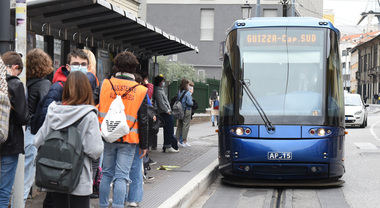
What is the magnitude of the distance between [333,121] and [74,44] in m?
4.70

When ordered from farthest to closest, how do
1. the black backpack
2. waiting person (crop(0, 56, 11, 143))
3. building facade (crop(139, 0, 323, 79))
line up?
building facade (crop(139, 0, 323, 79))
waiting person (crop(0, 56, 11, 143))
the black backpack

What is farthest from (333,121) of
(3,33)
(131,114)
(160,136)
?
(160,136)

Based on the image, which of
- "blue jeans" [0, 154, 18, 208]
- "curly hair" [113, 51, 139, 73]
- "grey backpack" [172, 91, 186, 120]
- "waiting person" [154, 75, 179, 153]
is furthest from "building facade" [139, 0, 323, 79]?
"blue jeans" [0, 154, 18, 208]

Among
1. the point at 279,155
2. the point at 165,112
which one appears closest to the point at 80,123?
the point at 279,155

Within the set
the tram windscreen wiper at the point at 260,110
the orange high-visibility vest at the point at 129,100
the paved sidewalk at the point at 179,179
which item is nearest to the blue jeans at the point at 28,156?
the paved sidewalk at the point at 179,179

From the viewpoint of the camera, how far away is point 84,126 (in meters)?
5.15

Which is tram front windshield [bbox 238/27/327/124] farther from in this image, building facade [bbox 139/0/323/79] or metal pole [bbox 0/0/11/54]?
building facade [bbox 139/0/323/79]

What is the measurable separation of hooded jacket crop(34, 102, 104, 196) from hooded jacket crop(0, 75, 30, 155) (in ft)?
1.48

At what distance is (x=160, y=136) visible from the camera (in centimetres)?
1962

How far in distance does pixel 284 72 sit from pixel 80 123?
607cm

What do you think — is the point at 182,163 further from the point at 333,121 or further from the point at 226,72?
the point at 333,121

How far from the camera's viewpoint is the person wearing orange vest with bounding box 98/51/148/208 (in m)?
6.87

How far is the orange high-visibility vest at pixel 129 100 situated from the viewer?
6.91m

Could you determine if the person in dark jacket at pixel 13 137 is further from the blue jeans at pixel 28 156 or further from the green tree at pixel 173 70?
the green tree at pixel 173 70
